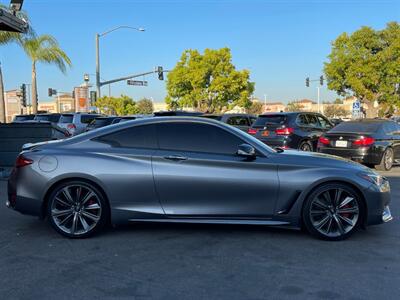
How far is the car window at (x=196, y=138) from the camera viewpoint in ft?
17.6

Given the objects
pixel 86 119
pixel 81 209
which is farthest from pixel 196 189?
pixel 86 119

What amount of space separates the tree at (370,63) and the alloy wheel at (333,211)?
2962 cm

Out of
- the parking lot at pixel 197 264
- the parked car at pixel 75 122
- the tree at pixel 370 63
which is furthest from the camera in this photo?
the tree at pixel 370 63

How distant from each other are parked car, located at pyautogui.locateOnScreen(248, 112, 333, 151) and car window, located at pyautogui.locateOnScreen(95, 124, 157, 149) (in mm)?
8554

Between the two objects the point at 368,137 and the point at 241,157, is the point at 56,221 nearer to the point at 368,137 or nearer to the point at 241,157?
the point at 241,157

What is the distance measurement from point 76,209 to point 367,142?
8.59 m

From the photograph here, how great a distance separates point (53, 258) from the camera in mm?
4621

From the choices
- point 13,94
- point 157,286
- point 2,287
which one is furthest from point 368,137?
point 13,94

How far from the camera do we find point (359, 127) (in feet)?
39.6

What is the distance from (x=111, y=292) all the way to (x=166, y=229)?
6.43ft

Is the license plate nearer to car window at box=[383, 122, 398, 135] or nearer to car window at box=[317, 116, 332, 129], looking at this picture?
car window at box=[383, 122, 398, 135]

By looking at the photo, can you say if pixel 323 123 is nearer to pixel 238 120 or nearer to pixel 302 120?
pixel 302 120

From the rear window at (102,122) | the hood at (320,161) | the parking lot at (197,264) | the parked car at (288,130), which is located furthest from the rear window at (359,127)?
the rear window at (102,122)

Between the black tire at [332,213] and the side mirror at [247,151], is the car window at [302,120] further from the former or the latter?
the side mirror at [247,151]
